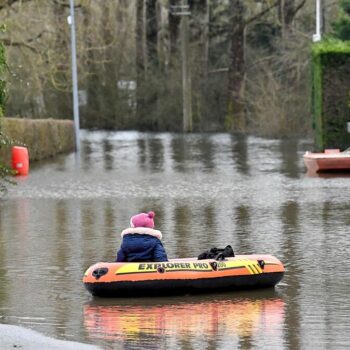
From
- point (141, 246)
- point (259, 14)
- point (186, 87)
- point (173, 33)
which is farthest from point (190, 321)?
point (173, 33)

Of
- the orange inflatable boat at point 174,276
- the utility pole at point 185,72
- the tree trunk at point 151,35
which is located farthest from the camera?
the tree trunk at point 151,35

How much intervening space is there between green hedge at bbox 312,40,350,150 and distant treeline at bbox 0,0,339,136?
19351 mm

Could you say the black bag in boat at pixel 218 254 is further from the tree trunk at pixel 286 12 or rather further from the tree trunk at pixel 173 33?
the tree trunk at pixel 173 33

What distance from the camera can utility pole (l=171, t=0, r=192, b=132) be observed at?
2594 inches

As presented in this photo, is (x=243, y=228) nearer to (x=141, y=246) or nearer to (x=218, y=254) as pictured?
(x=218, y=254)

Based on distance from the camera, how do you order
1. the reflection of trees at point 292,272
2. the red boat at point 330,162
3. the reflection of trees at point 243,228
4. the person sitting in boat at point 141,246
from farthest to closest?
the red boat at point 330,162 < the reflection of trees at point 243,228 < the person sitting in boat at point 141,246 < the reflection of trees at point 292,272

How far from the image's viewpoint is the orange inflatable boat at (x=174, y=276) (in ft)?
42.0

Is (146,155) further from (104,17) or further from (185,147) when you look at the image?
(104,17)

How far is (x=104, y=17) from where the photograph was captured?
62.8 metres

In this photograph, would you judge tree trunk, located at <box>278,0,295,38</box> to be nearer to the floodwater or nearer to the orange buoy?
the floodwater

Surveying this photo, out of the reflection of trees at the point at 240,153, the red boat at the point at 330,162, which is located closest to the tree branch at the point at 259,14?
the reflection of trees at the point at 240,153

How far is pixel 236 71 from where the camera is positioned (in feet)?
219

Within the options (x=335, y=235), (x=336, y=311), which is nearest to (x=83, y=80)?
(x=335, y=235)

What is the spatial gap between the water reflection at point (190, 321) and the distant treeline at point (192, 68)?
44165 mm
